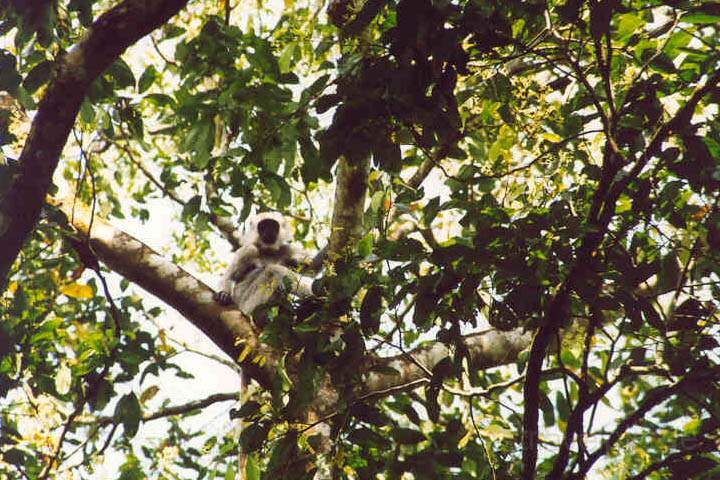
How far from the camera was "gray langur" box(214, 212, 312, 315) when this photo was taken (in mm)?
6098

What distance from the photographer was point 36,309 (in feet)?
16.0

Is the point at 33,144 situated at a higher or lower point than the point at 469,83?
lower

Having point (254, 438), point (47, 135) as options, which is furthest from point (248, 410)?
point (47, 135)

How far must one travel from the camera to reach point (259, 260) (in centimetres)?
681

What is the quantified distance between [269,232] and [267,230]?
3cm

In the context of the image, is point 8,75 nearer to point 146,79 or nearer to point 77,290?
point 146,79

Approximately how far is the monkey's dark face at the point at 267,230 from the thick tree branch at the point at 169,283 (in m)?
2.82

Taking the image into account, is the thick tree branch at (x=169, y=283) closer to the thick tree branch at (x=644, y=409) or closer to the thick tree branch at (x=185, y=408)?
the thick tree branch at (x=185, y=408)

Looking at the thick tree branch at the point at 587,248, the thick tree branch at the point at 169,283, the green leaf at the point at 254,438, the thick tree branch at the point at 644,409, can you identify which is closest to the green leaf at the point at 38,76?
the thick tree branch at the point at 169,283

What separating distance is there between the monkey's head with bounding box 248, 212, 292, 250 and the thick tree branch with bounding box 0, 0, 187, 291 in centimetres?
460

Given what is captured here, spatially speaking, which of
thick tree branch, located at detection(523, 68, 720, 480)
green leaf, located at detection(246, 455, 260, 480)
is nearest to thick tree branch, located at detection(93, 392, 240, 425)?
green leaf, located at detection(246, 455, 260, 480)

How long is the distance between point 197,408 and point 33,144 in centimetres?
289

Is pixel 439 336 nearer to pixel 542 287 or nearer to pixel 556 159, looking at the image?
pixel 542 287

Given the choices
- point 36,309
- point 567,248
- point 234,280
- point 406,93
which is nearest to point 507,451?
point 567,248
